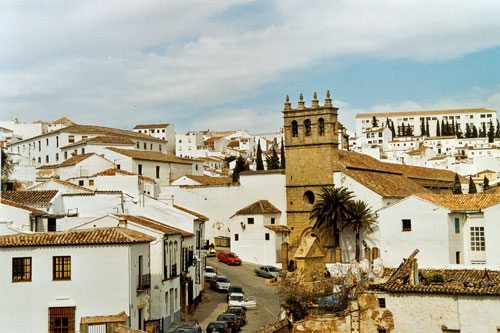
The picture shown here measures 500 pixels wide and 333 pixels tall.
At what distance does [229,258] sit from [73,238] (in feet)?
90.1

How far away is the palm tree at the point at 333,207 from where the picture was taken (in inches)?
2037

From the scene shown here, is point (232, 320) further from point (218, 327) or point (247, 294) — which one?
point (247, 294)

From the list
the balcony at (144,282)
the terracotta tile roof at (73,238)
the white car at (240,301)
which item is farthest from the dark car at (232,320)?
the terracotta tile roof at (73,238)

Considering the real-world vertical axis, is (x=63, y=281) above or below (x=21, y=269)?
below

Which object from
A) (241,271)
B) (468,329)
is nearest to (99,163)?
(241,271)

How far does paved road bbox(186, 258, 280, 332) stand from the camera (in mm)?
35031

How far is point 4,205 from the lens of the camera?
108ft

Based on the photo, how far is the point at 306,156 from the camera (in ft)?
184

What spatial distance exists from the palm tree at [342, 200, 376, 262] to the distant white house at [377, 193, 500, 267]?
9.18 meters

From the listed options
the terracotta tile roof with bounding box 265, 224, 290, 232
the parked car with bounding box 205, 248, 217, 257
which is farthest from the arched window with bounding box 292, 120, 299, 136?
the parked car with bounding box 205, 248, 217, 257

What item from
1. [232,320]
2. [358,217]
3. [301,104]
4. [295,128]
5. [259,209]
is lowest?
[232,320]

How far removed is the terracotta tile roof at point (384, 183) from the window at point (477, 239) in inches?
500

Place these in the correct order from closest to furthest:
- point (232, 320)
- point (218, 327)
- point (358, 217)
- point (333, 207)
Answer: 1. point (218, 327)
2. point (232, 320)
3. point (358, 217)
4. point (333, 207)

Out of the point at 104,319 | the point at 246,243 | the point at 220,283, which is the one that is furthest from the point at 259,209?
the point at 104,319
